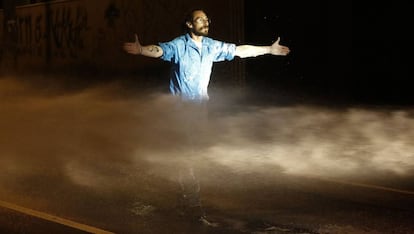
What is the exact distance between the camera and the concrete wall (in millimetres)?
16156

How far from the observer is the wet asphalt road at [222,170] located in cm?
623

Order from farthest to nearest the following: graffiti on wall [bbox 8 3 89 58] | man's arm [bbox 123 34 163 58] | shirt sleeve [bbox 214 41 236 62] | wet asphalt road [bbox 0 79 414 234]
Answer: graffiti on wall [bbox 8 3 89 58] < shirt sleeve [bbox 214 41 236 62] < man's arm [bbox 123 34 163 58] < wet asphalt road [bbox 0 79 414 234]

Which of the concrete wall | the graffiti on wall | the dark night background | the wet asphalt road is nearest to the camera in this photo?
the wet asphalt road

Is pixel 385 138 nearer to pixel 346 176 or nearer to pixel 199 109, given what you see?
pixel 346 176

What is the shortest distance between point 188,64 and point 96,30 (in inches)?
515

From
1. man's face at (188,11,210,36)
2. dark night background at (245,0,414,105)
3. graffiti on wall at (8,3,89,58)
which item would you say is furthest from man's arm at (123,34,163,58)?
graffiti on wall at (8,3,89,58)

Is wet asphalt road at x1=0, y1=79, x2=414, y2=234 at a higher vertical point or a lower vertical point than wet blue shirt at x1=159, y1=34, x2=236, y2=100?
lower

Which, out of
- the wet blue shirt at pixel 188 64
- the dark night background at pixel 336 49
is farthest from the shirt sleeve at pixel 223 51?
the dark night background at pixel 336 49

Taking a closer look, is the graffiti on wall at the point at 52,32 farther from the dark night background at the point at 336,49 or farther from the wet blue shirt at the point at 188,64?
the wet blue shirt at the point at 188,64

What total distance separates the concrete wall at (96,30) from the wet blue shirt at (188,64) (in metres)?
7.94

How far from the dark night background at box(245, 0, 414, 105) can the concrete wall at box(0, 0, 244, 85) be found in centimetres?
62

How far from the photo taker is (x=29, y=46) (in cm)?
2370

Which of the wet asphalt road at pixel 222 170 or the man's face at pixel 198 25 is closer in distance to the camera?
A: the wet asphalt road at pixel 222 170

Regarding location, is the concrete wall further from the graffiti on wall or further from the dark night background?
the dark night background
